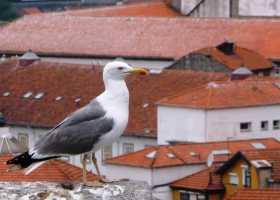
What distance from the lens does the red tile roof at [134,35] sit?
3137 inches

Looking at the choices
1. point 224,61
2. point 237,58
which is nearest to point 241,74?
point 224,61

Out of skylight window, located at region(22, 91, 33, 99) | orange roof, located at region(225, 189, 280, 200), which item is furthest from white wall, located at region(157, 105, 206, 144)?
orange roof, located at region(225, 189, 280, 200)

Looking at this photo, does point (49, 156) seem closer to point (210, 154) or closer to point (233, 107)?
point (210, 154)

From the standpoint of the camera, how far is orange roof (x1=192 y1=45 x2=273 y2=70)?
72688 mm

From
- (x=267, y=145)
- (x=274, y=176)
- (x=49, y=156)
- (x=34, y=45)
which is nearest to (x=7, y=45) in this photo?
(x=34, y=45)

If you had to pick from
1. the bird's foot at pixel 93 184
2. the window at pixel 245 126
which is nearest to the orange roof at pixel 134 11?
the window at pixel 245 126

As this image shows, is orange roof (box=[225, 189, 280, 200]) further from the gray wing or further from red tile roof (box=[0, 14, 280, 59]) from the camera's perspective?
red tile roof (box=[0, 14, 280, 59])

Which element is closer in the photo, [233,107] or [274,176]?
[274,176]

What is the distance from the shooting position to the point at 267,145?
54250 millimetres

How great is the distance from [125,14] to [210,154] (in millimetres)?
37117

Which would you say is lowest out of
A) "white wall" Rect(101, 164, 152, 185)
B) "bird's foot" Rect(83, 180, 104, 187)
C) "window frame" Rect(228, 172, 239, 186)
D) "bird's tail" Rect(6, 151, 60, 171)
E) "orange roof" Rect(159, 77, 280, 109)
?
"orange roof" Rect(159, 77, 280, 109)

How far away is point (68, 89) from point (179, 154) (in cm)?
1571

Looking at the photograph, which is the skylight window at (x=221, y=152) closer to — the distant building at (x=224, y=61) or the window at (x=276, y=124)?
the window at (x=276, y=124)

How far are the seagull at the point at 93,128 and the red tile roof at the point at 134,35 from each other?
63.6m
